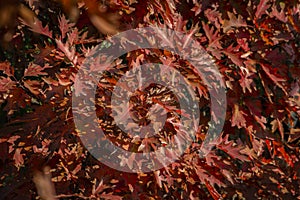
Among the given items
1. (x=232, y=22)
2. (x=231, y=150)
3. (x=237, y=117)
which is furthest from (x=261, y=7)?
(x=231, y=150)

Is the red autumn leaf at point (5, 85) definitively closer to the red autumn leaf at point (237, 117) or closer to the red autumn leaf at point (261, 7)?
the red autumn leaf at point (237, 117)

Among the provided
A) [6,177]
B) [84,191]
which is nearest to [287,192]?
[84,191]

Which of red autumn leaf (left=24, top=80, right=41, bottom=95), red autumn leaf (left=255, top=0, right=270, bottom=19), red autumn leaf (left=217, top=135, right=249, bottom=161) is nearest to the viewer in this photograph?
red autumn leaf (left=24, top=80, right=41, bottom=95)

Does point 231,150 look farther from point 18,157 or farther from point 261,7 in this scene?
point 18,157

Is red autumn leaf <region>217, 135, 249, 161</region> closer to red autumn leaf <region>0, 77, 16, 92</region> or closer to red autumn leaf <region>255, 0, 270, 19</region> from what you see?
red autumn leaf <region>255, 0, 270, 19</region>

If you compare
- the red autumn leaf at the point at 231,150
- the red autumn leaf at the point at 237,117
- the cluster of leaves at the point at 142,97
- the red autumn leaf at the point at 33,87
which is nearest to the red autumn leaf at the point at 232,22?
the cluster of leaves at the point at 142,97

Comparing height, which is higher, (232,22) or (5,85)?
(5,85)

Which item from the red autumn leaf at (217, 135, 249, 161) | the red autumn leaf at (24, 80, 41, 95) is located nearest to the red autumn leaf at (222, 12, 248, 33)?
the red autumn leaf at (217, 135, 249, 161)

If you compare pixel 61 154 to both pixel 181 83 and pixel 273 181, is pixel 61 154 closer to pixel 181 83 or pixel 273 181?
pixel 181 83
